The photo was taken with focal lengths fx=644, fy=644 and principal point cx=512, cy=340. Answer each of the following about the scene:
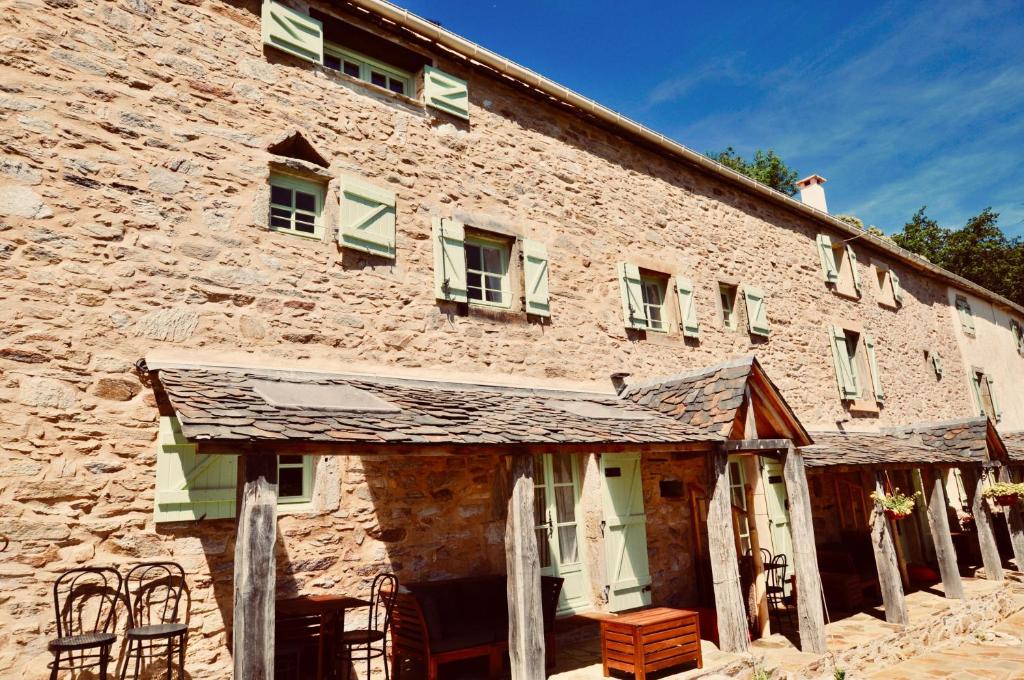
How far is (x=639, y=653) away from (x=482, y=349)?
11.1ft

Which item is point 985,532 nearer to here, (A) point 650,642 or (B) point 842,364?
(B) point 842,364

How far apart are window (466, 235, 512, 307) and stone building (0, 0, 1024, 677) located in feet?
0.12

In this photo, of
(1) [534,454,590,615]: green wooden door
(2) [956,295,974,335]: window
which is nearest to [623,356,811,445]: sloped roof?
(1) [534,454,590,615]: green wooden door

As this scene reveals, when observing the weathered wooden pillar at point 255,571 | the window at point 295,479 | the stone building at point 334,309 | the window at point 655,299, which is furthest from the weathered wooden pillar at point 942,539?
the weathered wooden pillar at point 255,571

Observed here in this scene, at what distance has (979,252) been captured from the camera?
24.8m

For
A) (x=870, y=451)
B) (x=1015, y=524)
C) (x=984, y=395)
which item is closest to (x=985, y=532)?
(x=1015, y=524)

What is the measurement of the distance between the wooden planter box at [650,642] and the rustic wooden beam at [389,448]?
1467 mm

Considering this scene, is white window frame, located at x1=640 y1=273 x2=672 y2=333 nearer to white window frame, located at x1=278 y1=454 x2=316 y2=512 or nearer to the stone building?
the stone building

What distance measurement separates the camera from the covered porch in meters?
3.90

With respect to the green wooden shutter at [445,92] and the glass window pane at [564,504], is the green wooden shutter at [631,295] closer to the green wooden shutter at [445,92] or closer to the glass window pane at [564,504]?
the glass window pane at [564,504]

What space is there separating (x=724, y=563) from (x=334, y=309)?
14.8 feet

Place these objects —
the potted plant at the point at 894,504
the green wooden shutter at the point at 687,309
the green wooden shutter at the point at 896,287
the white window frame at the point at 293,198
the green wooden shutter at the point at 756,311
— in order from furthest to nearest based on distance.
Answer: the green wooden shutter at the point at 896,287 → the green wooden shutter at the point at 756,311 → the green wooden shutter at the point at 687,309 → the potted plant at the point at 894,504 → the white window frame at the point at 293,198

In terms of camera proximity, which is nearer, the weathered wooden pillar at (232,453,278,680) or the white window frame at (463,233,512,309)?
the weathered wooden pillar at (232,453,278,680)

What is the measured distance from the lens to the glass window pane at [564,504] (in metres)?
7.44
